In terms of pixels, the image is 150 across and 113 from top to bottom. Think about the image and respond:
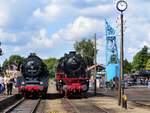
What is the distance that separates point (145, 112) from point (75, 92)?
1685 centimetres

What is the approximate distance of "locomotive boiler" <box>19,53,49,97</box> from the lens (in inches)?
1709

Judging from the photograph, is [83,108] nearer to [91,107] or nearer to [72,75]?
[91,107]

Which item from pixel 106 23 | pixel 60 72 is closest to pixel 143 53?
pixel 106 23

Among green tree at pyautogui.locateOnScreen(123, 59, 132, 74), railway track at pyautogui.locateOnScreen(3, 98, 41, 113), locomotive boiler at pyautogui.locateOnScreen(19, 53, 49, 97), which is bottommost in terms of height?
railway track at pyautogui.locateOnScreen(3, 98, 41, 113)

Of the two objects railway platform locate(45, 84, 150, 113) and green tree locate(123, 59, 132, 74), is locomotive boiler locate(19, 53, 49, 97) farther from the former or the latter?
green tree locate(123, 59, 132, 74)

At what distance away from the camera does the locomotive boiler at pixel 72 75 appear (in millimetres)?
44219

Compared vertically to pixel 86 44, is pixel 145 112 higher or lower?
lower

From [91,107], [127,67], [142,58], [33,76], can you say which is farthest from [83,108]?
[127,67]

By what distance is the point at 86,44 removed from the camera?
14375cm

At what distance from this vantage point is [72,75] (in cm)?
4500

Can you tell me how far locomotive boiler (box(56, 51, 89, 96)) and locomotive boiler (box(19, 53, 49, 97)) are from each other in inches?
59.7

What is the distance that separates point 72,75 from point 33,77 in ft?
11.0

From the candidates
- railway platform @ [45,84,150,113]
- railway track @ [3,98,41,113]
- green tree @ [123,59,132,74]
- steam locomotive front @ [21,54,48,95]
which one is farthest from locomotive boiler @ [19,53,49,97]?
green tree @ [123,59,132,74]

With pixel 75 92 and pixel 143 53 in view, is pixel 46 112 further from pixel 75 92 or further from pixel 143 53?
pixel 143 53
